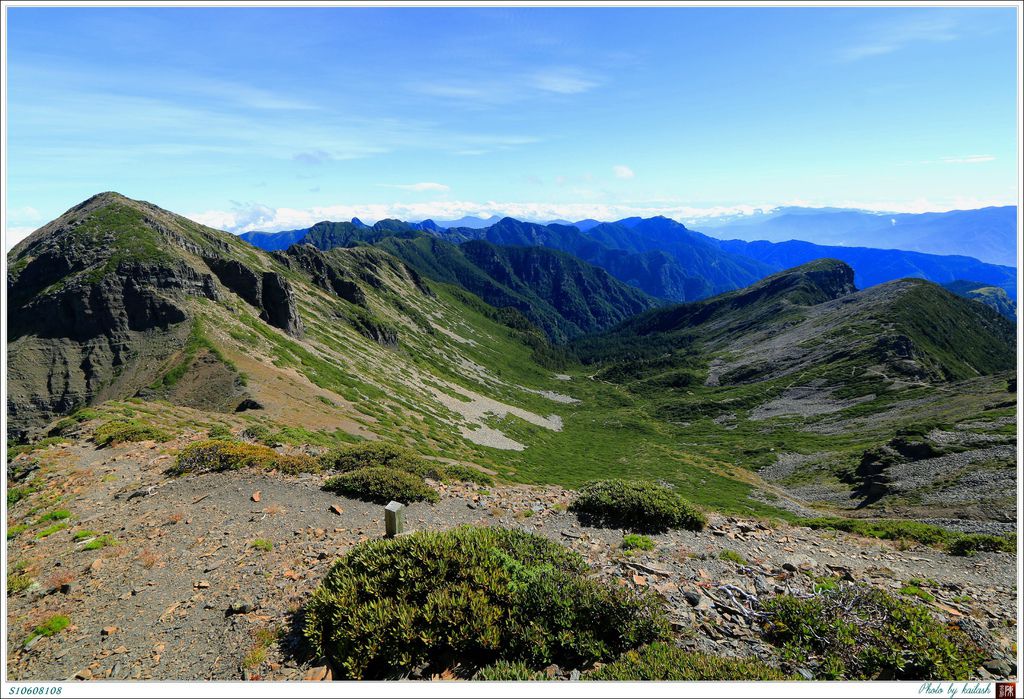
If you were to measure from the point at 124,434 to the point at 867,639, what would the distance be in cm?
3504

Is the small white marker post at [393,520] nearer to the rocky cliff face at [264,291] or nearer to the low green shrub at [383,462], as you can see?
the low green shrub at [383,462]

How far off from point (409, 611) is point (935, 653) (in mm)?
11412

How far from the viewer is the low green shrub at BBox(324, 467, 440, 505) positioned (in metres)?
19.1

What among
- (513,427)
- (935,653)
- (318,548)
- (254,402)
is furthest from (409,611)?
(513,427)

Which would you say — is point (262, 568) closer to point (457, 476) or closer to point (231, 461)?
point (231, 461)

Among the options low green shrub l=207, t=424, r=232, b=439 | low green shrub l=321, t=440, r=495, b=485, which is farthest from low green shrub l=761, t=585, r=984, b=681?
low green shrub l=207, t=424, r=232, b=439

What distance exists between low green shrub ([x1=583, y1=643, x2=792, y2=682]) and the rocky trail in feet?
2.67

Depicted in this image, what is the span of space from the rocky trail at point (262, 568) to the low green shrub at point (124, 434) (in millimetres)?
2338

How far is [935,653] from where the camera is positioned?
371 inches

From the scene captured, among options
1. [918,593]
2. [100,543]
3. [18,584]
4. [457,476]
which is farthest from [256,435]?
[918,593]

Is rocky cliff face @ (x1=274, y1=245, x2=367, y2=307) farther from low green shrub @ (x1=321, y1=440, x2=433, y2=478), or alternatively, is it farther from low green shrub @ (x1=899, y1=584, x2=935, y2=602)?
low green shrub @ (x1=899, y1=584, x2=935, y2=602)

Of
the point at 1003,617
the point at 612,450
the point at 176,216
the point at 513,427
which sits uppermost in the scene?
the point at 176,216

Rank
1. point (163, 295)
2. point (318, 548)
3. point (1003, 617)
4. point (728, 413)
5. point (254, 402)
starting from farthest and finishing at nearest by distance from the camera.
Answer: point (728, 413) < point (163, 295) < point (254, 402) < point (318, 548) < point (1003, 617)

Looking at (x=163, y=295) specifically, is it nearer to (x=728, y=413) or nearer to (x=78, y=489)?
(x=78, y=489)
